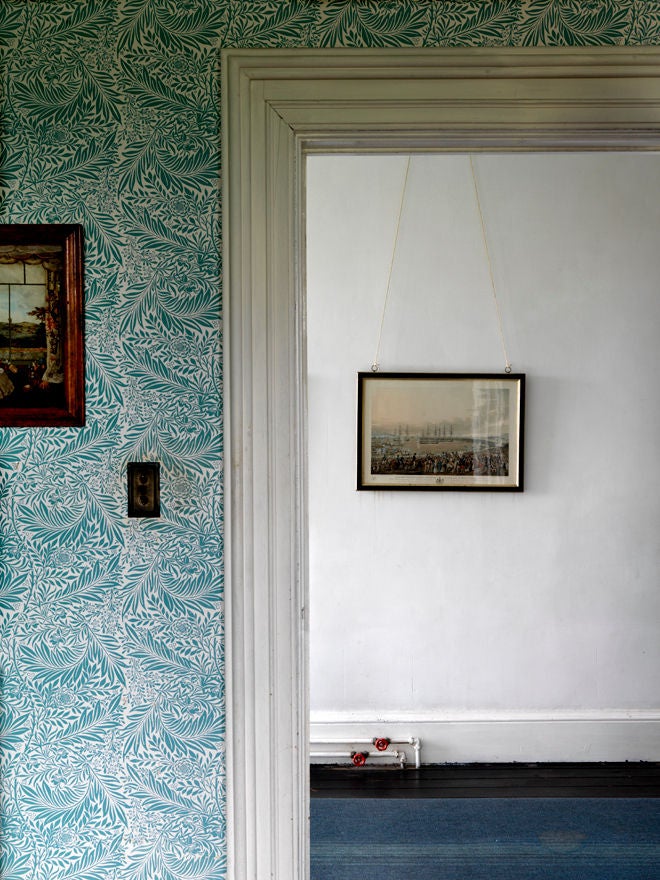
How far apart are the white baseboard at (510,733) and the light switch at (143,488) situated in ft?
5.83

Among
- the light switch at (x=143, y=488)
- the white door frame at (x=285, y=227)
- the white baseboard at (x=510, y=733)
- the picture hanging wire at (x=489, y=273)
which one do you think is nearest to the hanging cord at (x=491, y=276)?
the picture hanging wire at (x=489, y=273)

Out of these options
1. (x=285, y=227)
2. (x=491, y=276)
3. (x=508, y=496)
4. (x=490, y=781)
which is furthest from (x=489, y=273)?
(x=490, y=781)

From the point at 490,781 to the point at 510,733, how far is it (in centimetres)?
23

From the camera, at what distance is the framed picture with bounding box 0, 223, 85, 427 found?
4.00 ft

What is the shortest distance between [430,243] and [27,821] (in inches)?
92.8

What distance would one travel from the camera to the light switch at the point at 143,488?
48.3 inches

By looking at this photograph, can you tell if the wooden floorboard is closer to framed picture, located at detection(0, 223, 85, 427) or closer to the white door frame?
the white door frame

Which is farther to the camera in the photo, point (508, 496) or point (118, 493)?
point (508, 496)

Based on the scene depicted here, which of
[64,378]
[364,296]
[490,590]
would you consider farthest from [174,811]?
[364,296]

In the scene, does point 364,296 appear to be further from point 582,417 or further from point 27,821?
point 27,821

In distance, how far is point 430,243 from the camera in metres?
2.60

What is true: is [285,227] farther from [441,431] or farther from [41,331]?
[441,431]

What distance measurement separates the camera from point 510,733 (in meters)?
2.64

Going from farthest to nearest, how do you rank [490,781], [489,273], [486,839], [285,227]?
1. [489,273]
2. [490,781]
3. [486,839]
4. [285,227]
